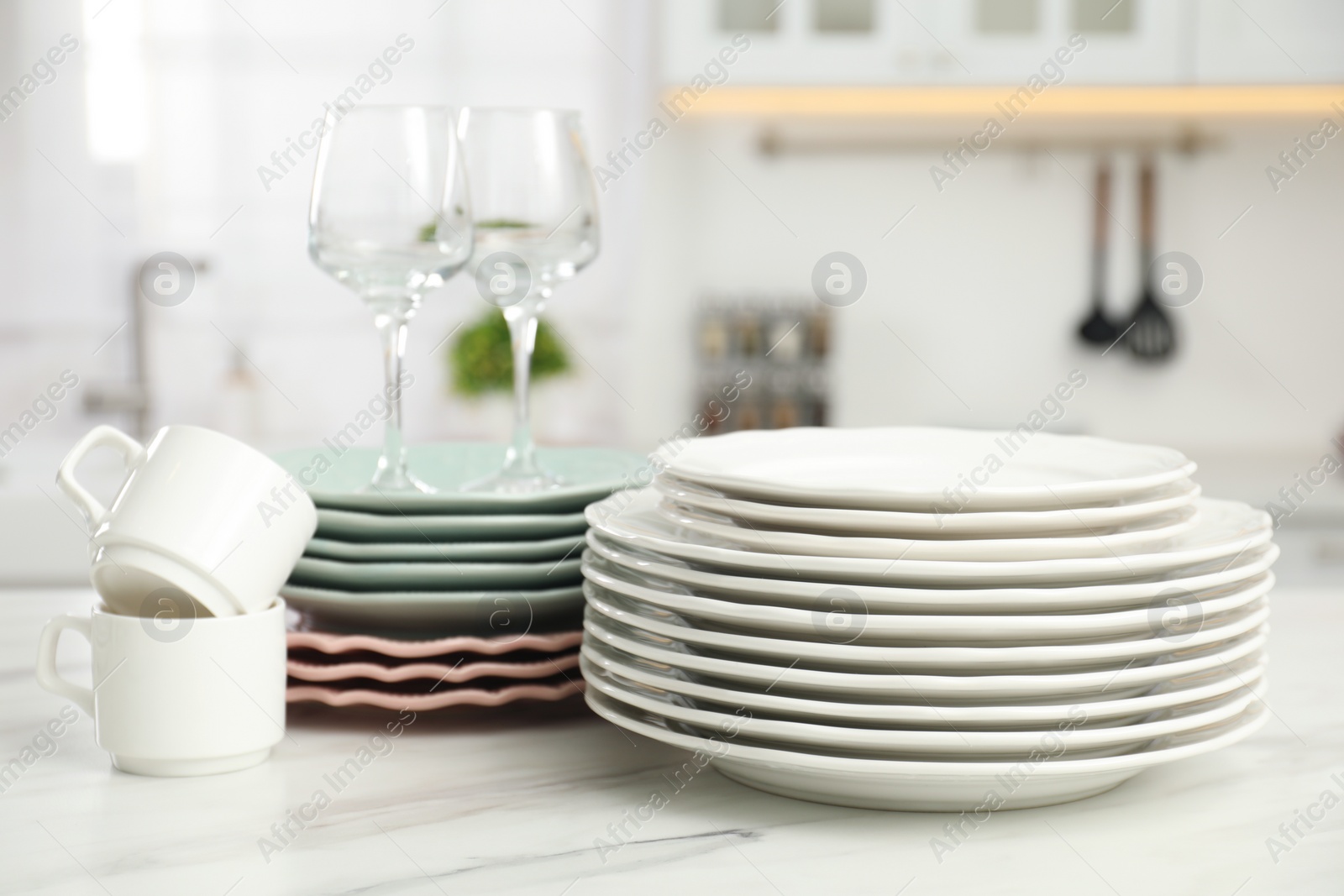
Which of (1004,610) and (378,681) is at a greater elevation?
(1004,610)

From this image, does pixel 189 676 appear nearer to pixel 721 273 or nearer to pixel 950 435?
pixel 950 435

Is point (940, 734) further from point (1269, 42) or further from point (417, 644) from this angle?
point (1269, 42)

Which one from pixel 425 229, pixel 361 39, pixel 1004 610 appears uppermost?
pixel 361 39

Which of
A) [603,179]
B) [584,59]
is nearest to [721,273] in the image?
[603,179]

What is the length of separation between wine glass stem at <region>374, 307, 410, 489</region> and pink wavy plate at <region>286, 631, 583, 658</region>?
91mm

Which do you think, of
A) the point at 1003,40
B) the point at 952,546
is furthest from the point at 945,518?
the point at 1003,40

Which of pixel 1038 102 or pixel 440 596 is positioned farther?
pixel 1038 102

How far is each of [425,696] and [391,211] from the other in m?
0.27

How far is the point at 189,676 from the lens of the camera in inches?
24.2

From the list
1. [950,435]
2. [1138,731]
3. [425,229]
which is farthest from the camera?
[950,435]

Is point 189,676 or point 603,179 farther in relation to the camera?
point 603,179

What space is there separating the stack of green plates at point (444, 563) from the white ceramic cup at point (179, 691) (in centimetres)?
10

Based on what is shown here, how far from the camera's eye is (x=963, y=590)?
55cm

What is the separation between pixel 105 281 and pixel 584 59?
3.97ft
